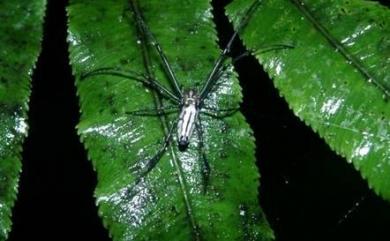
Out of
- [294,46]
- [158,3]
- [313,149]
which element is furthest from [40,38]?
[313,149]

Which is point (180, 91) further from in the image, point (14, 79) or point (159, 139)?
point (14, 79)

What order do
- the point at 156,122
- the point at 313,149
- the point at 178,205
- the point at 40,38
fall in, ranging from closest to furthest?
1. the point at 178,205
2. the point at 156,122
3. the point at 40,38
4. the point at 313,149

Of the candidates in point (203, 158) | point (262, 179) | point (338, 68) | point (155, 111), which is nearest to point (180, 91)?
point (155, 111)

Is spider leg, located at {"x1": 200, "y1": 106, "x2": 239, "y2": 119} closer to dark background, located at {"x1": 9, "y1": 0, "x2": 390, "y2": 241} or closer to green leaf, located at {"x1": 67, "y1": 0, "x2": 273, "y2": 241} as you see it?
green leaf, located at {"x1": 67, "y1": 0, "x2": 273, "y2": 241}

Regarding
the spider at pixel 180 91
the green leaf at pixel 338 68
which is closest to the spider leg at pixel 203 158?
the spider at pixel 180 91

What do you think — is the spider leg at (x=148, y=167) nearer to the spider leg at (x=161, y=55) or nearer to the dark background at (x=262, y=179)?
the spider leg at (x=161, y=55)

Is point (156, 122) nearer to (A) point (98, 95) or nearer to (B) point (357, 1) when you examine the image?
(A) point (98, 95)
